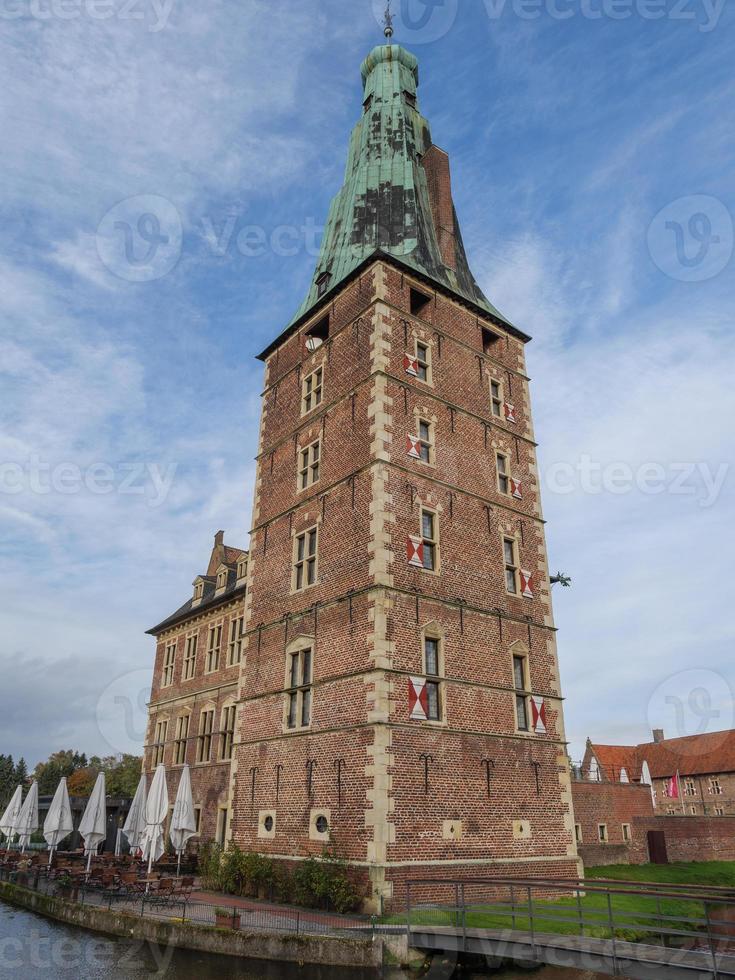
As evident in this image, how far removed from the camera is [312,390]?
78.5 ft

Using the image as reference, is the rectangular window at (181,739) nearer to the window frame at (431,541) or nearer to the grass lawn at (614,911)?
the window frame at (431,541)

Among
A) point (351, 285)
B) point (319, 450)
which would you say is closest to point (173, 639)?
point (319, 450)

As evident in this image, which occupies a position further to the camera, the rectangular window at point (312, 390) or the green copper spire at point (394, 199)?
the green copper spire at point (394, 199)

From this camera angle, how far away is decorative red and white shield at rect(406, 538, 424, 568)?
18812 millimetres

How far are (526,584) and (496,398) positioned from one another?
260 inches

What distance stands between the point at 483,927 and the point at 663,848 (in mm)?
22063

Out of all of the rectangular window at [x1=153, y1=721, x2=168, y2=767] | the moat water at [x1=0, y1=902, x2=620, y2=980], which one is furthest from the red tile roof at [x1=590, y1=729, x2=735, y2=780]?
the moat water at [x1=0, y1=902, x2=620, y2=980]

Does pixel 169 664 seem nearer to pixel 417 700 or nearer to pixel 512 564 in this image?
pixel 512 564

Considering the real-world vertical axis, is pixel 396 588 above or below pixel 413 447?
below

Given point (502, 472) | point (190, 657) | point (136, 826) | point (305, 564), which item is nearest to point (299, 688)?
point (305, 564)

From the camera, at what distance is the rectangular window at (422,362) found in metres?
22.1

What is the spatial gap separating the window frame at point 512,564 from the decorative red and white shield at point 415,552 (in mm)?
3551

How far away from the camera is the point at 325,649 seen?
19016mm

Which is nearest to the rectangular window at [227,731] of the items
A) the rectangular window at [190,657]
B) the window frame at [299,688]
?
the rectangular window at [190,657]
